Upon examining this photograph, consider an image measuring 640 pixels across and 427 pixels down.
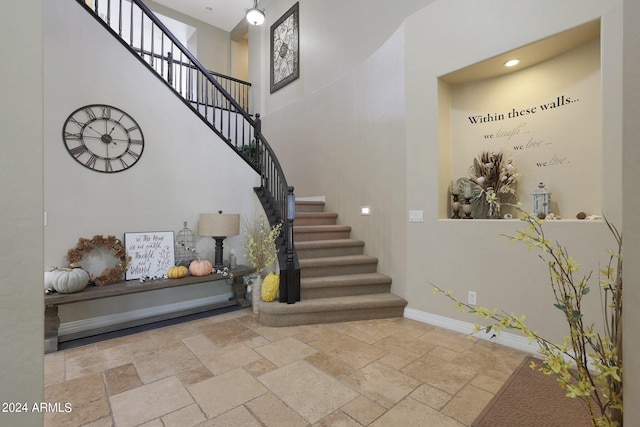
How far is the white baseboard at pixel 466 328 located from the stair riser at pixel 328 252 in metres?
1.11

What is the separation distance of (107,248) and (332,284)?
251cm

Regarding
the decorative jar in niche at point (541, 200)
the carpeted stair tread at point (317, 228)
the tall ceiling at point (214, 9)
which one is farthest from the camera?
the tall ceiling at point (214, 9)

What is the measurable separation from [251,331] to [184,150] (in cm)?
238

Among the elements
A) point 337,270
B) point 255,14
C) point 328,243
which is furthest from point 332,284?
point 255,14

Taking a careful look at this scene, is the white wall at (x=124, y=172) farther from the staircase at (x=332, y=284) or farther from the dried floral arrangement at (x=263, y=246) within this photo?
the staircase at (x=332, y=284)

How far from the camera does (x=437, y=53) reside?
3.19 metres

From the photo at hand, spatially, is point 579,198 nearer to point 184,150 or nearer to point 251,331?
point 251,331

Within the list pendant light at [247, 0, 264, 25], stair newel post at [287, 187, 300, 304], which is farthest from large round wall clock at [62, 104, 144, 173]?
pendant light at [247, 0, 264, 25]

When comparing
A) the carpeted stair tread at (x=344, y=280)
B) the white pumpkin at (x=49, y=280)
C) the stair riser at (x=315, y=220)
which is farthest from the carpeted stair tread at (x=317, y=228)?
the white pumpkin at (x=49, y=280)

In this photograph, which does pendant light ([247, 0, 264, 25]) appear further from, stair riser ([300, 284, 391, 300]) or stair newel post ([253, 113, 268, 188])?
stair riser ([300, 284, 391, 300])

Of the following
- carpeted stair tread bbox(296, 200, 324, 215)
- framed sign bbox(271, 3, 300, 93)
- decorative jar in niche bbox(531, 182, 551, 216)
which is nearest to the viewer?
decorative jar in niche bbox(531, 182, 551, 216)

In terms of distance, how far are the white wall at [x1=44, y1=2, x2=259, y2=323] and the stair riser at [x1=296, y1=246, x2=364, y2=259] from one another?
94cm

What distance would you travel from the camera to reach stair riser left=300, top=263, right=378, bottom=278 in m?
3.73

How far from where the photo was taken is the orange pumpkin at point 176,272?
10.8 ft
